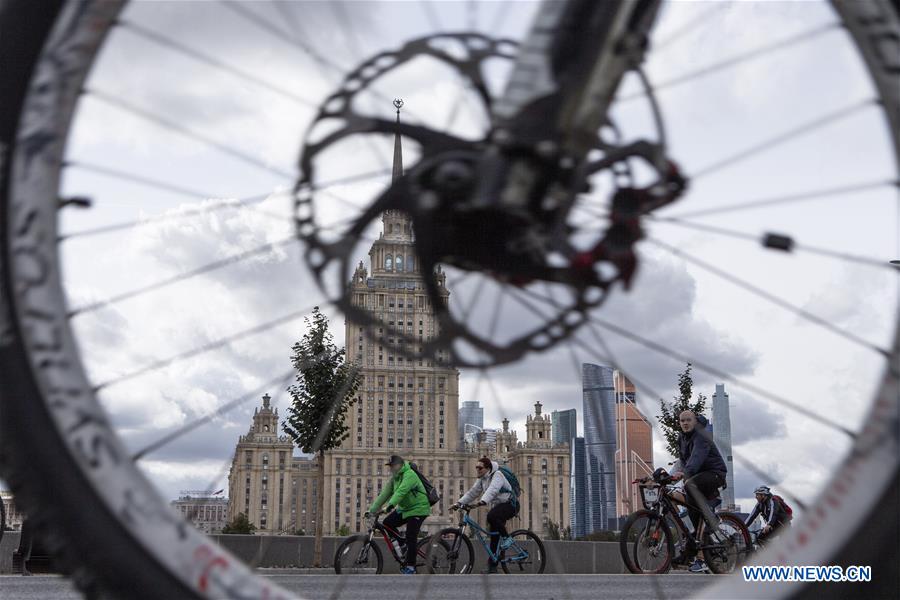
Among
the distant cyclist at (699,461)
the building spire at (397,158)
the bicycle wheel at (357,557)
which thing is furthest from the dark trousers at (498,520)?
the building spire at (397,158)

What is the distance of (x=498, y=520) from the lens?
1052 centimetres

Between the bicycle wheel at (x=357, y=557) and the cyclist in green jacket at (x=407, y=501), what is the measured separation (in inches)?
13.6

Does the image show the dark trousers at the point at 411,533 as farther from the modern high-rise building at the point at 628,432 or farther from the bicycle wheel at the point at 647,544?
the bicycle wheel at the point at 647,544

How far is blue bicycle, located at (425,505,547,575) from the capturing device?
1080 centimetres

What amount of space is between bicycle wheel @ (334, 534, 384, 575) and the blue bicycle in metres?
0.65

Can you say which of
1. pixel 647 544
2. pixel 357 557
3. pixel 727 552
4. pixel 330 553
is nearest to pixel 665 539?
pixel 647 544

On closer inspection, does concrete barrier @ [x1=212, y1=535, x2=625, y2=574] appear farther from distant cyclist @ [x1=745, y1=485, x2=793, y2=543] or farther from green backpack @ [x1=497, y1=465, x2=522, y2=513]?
distant cyclist @ [x1=745, y1=485, x2=793, y2=543]

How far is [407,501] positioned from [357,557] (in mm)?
1071

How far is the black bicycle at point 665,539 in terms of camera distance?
26.6 ft

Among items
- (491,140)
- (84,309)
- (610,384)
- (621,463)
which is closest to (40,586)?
(621,463)

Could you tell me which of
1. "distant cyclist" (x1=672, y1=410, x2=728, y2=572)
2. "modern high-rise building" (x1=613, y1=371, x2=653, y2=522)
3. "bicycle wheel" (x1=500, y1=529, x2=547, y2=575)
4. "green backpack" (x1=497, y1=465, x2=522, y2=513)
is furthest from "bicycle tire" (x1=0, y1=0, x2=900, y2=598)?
"bicycle wheel" (x1=500, y1=529, x2=547, y2=575)

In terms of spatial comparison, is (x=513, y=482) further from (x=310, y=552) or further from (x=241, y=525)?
(x=241, y=525)

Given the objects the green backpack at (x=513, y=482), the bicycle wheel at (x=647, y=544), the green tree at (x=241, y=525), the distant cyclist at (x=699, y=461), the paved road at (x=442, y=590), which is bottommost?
the green tree at (x=241, y=525)

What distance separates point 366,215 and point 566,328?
47 cm
